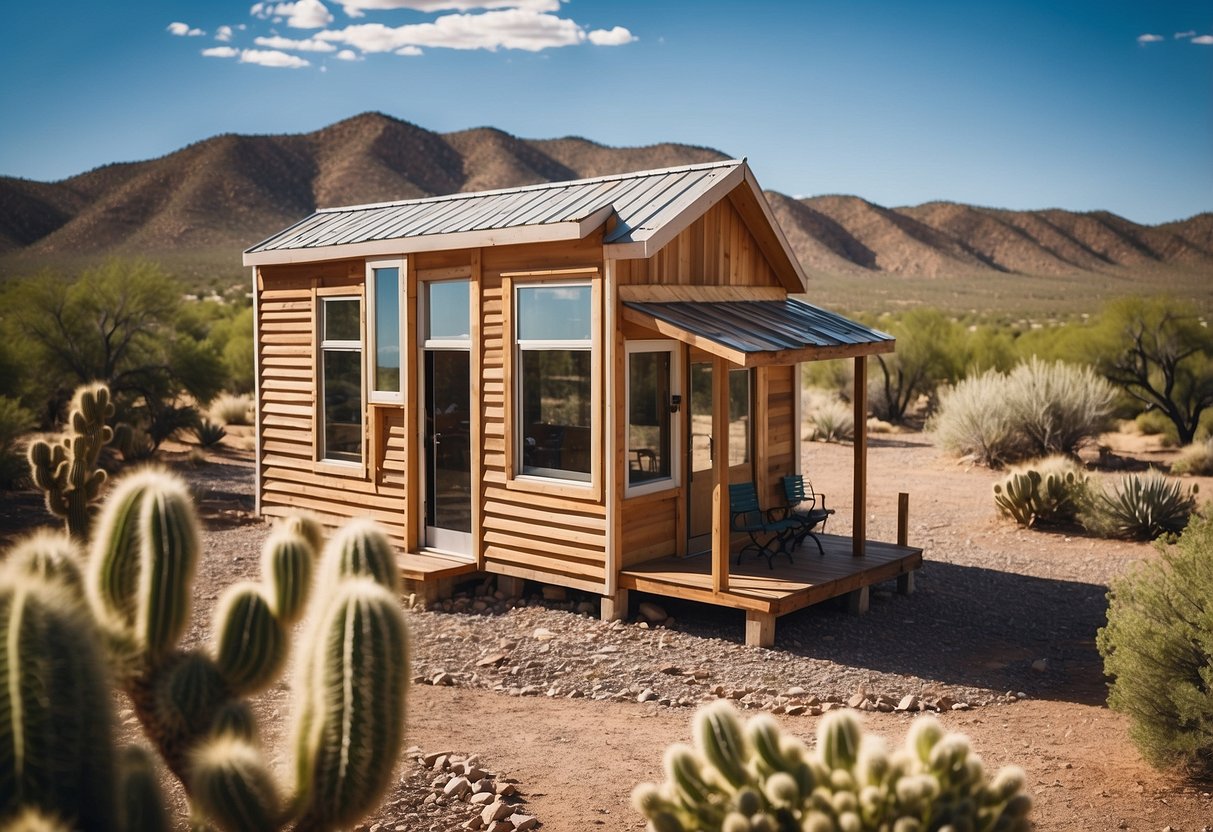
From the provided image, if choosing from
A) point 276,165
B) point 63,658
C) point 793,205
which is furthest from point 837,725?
point 793,205

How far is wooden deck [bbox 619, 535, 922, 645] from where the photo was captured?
325 inches

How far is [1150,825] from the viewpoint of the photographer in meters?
5.31

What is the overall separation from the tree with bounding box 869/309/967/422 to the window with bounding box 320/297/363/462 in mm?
16949

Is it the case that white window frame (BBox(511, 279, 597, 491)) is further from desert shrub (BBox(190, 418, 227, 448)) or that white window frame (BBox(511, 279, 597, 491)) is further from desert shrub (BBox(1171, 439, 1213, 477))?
desert shrub (BBox(1171, 439, 1213, 477))

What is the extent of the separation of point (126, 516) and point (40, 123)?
80.5 metres

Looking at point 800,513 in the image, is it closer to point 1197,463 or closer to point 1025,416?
point 1025,416

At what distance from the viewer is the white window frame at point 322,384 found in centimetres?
1069

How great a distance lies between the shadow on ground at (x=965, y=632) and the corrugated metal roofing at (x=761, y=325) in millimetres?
2262

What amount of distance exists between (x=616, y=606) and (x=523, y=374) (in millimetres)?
2066

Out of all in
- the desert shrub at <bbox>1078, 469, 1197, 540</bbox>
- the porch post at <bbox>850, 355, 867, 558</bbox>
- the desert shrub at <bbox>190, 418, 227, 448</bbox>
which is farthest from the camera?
the desert shrub at <bbox>190, 418, 227, 448</bbox>

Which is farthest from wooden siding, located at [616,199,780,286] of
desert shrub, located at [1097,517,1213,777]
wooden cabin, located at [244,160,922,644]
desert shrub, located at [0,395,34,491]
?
desert shrub, located at [0,395,34,491]

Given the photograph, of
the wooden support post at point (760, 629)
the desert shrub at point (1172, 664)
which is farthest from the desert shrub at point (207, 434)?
the desert shrub at point (1172, 664)

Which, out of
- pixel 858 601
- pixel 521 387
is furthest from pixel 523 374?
pixel 858 601

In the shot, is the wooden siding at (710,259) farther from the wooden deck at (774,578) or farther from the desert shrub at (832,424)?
the desert shrub at (832,424)
